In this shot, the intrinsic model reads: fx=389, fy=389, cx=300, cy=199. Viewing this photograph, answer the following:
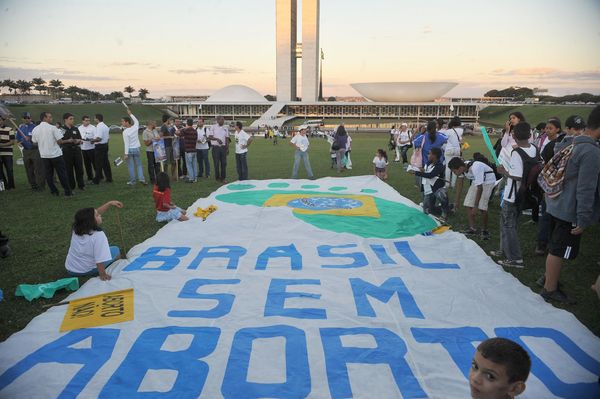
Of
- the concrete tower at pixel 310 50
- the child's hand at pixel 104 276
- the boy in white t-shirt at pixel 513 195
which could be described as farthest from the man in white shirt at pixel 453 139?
the concrete tower at pixel 310 50

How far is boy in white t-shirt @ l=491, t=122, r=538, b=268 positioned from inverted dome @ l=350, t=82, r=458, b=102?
92946mm

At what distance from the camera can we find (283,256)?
223 inches

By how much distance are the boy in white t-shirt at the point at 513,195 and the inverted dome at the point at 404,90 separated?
92.9 metres

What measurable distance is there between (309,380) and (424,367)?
0.94 meters

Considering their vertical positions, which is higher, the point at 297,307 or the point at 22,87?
the point at 22,87

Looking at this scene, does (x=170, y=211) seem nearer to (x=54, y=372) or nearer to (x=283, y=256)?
(x=283, y=256)

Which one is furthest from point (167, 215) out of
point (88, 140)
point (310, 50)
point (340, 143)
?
point (310, 50)

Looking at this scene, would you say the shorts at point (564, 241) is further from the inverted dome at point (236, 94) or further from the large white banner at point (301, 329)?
the inverted dome at point (236, 94)

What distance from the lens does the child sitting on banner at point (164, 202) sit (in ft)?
24.0

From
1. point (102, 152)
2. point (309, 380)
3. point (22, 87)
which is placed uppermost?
point (22, 87)

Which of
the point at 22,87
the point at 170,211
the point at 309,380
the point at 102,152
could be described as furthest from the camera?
the point at 22,87

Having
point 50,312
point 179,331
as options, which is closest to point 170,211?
point 50,312

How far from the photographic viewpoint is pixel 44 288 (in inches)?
173

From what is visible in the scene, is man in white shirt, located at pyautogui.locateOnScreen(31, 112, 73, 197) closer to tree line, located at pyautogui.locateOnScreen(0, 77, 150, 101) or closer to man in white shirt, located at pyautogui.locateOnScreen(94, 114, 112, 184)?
man in white shirt, located at pyautogui.locateOnScreen(94, 114, 112, 184)
